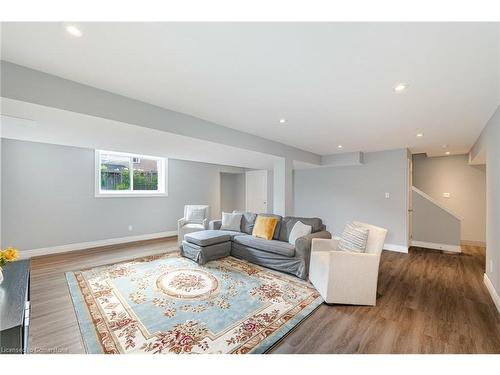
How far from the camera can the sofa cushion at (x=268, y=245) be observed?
3.31 meters

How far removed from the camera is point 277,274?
3307 mm

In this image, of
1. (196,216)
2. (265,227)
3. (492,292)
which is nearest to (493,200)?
(492,292)

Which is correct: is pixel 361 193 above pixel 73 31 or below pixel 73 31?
below

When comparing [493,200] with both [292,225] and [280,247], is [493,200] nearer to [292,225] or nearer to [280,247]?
[292,225]

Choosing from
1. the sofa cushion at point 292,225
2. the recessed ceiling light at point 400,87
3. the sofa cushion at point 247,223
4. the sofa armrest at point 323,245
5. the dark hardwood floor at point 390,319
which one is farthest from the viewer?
the sofa cushion at point 247,223

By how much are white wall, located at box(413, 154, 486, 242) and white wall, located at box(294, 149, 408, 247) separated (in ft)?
4.74

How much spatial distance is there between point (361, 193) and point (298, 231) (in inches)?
116

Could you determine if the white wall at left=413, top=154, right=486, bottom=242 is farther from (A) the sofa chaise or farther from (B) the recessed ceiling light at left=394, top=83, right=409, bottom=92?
(B) the recessed ceiling light at left=394, top=83, right=409, bottom=92

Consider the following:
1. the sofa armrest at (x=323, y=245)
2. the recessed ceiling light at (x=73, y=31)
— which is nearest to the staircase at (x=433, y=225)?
the sofa armrest at (x=323, y=245)

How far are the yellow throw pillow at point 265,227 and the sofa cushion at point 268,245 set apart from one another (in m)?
0.12

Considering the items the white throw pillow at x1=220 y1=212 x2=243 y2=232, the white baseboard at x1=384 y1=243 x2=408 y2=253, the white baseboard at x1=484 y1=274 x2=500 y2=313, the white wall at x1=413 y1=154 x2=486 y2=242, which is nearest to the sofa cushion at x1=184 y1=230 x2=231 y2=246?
the white throw pillow at x1=220 y1=212 x2=243 y2=232

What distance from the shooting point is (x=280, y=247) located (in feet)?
11.1

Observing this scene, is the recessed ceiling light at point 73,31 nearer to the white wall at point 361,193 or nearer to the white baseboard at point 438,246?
the white wall at point 361,193
